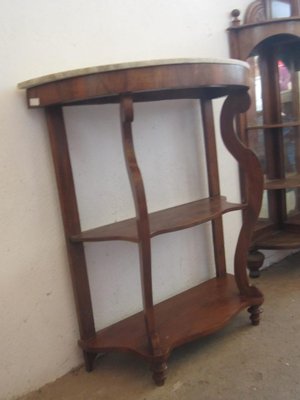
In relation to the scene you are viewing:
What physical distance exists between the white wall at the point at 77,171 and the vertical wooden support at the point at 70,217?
1.7 inches

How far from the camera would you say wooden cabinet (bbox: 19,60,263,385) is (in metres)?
1.01

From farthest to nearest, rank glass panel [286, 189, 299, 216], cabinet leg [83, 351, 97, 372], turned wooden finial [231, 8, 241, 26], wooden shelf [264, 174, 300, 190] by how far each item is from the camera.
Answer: glass panel [286, 189, 299, 216] < wooden shelf [264, 174, 300, 190] < turned wooden finial [231, 8, 241, 26] < cabinet leg [83, 351, 97, 372]

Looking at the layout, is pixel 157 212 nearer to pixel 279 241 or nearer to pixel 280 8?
pixel 279 241

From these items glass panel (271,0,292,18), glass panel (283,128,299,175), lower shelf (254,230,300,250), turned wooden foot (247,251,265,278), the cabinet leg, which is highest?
glass panel (271,0,292,18)

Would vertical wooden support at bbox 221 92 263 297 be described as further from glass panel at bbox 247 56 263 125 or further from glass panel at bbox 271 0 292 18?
glass panel at bbox 271 0 292 18

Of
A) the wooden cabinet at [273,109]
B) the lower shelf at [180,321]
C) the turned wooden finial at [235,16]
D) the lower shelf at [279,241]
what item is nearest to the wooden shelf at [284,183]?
the wooden cabinet at [273,109]

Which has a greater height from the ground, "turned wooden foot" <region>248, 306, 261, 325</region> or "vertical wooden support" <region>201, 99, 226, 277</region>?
"vertical wooden support" <region>201, 99, 226, 277</region>

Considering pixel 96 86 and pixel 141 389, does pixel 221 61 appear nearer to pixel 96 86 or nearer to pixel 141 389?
pixel 96 86

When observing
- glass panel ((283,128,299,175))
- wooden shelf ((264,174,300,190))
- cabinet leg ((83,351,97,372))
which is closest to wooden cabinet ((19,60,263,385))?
cabinet leg ((83,351,97,372))

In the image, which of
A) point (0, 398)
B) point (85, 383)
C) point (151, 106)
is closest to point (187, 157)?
point (151, 106)

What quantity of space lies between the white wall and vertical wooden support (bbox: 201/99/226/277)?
66mm

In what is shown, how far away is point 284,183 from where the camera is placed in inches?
73.5

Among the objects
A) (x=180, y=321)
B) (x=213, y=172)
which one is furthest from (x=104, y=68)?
(x=180, y=321)

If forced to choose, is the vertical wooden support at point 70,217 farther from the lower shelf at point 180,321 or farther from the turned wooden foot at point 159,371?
the turned wooden foot at point 159,371
